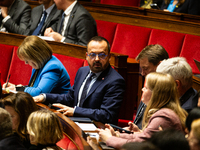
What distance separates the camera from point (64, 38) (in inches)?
69.4

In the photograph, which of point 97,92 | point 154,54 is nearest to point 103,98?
point 97,92

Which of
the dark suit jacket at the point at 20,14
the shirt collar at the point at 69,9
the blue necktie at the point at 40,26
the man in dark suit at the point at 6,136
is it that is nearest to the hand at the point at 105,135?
the man in dark suit at the point at 6,136

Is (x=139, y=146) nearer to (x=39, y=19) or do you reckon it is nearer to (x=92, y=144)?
(x=92, y=144)

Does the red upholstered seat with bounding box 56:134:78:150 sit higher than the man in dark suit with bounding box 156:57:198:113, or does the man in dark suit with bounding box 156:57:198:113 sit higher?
the man in dark suit with bounding box 156:57:198:113

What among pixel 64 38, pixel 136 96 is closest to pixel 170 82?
pixel 136 96

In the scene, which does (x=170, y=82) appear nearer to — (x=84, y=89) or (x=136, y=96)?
(x=84, y=89)

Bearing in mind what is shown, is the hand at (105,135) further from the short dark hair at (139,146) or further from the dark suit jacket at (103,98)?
the short dark hair at (139,146)

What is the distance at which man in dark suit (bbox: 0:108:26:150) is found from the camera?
797 millimetres

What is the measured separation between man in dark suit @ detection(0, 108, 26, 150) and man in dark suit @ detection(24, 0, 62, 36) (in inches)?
46.0

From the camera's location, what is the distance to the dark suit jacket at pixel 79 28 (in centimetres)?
174

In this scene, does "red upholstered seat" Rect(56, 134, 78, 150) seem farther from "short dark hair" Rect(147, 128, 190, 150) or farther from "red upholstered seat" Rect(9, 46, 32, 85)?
"red upholstered seat" Rect(9, 46, 32, 85)

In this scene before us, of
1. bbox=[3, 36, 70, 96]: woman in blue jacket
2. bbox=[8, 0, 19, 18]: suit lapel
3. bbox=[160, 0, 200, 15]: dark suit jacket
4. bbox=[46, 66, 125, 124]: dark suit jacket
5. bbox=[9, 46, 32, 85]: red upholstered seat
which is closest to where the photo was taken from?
bbox=[46, 66, 125, 124]: dark suit jacket

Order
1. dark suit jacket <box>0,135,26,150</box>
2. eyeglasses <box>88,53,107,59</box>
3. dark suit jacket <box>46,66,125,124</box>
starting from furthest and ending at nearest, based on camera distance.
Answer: eyeglasses <box>88,53,107,59</box>
dark suit jacket <box>46,66,125,124</box>
dark suit jacket <box>0,135,26,150</box>

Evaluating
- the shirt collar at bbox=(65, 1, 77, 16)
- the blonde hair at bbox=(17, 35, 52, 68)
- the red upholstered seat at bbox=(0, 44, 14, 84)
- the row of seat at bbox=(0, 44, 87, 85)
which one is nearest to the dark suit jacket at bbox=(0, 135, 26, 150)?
the blonde hair at bbox=(17, 35, 52, 68)
